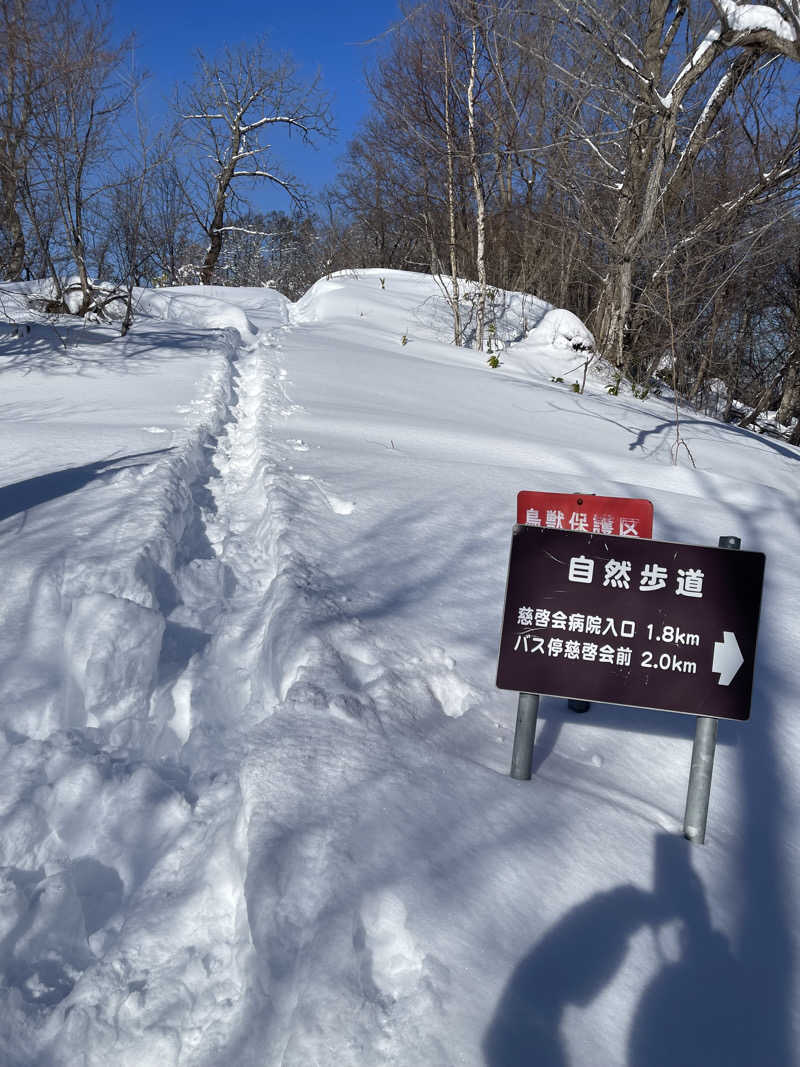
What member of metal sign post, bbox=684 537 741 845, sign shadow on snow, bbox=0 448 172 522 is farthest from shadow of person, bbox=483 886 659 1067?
sign shadow on snow, bbox=0 448 172 522

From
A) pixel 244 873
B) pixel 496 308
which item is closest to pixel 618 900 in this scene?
pixel 244 873

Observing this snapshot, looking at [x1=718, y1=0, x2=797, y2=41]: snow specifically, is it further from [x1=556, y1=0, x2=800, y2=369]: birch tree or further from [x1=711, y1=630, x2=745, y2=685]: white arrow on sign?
[x1=711, y1=630, x2=745, y2=685]: white arrow on sign

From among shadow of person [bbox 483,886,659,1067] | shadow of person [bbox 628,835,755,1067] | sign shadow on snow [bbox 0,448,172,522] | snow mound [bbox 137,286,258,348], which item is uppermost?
A: snow mound [bbox 137,286,258,348]

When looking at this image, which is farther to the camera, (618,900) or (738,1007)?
(618,900)

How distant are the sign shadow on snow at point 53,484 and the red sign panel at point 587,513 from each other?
108 inches

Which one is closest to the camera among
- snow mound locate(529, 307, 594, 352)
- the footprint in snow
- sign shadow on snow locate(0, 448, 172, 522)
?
sign shadow on snow locate(0, 448, 172, 522)

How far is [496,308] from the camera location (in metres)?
13.4

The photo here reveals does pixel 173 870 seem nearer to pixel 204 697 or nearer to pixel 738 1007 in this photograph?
pixel 204 697

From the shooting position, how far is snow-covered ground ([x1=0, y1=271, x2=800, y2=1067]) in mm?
1459

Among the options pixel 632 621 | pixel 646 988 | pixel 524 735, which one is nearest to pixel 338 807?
pixel 524 735

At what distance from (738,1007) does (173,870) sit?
133cm

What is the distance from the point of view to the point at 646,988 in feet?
4.99

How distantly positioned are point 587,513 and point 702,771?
2.67 ft

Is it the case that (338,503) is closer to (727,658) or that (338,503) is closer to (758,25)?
(727,658)
